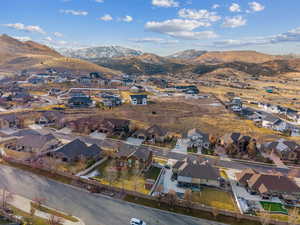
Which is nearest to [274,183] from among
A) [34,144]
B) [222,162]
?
[222,162]

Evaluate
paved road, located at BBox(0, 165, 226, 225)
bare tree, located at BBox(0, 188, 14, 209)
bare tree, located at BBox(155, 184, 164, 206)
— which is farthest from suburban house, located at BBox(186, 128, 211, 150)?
bare tree, located at BBox(0, 188, 14, 209)

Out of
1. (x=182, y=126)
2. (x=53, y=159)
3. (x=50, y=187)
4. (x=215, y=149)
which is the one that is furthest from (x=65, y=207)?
(x=182, y=126)

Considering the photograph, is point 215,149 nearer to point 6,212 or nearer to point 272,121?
point 272,121

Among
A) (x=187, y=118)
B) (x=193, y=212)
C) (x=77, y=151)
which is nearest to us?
(x=193, y=212)

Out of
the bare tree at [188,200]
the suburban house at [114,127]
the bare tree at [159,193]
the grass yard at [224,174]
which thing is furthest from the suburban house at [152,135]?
the bare tree at [188,200]

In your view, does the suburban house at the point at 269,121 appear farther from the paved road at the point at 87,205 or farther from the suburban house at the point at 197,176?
the paved road at the point at 87,205

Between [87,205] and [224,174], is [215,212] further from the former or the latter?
[87,205]
